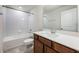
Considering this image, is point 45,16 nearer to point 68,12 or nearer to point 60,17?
point 60,17

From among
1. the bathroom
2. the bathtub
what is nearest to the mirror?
the bathroom

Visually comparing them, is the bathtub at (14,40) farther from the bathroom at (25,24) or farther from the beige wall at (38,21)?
the beige wall at (38,21)

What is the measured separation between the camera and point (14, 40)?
147 centimetres

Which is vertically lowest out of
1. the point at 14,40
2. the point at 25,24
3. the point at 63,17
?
the point at 14,40

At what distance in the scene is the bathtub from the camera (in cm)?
142

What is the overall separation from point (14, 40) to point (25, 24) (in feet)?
1.36

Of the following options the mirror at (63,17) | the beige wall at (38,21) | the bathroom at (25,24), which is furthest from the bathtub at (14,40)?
the mirror at (63,17)

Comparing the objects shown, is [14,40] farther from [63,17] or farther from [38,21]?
[63,17]

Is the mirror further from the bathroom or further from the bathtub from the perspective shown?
the bathtub

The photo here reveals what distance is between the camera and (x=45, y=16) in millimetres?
1459

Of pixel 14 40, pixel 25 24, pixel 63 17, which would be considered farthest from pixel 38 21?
pixel 14 40

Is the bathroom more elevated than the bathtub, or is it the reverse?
the bathroom
